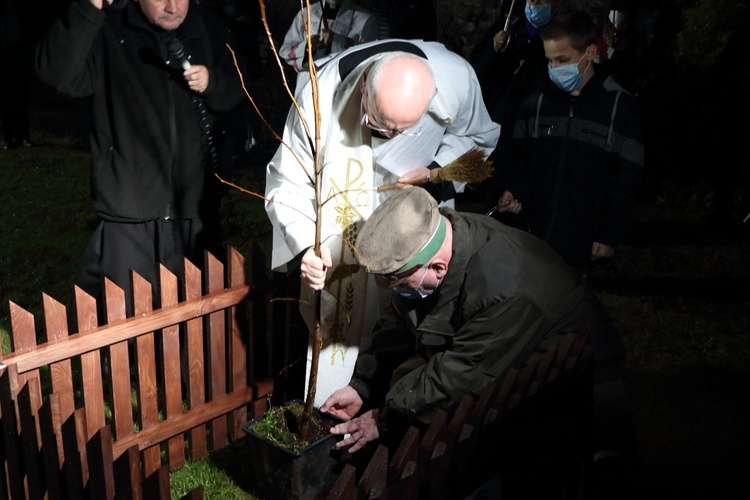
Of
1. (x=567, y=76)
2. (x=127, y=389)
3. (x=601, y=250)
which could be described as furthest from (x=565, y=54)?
(x=127, y=389)

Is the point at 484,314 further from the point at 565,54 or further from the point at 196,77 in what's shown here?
the point at 196,77

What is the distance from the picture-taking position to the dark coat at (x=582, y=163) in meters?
4.59

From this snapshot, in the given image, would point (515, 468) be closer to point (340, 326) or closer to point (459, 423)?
point (459, 423)

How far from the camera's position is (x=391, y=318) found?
12.5ft

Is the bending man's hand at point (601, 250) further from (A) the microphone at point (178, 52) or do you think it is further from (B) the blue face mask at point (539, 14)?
(A) the microphone at point (178, 52)

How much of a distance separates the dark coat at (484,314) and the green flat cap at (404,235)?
15 centimetres

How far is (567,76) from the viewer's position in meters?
4.54

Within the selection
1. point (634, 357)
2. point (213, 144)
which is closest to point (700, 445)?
point (634, 357)

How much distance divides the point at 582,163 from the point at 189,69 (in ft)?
7.58

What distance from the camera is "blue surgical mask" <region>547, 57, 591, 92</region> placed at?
4.51 meters

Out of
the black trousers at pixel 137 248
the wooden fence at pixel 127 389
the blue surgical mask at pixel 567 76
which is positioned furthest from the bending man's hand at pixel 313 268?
the blue surgical mask at pixel 567 76

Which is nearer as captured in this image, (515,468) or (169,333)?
(515,468)

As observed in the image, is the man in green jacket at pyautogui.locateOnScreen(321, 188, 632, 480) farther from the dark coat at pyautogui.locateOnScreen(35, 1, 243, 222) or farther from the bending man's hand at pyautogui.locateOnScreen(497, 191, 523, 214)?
the dark coat at pyautogui.locateOnScreen(35, 1, 243, 222)

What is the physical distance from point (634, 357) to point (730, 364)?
0.66m
